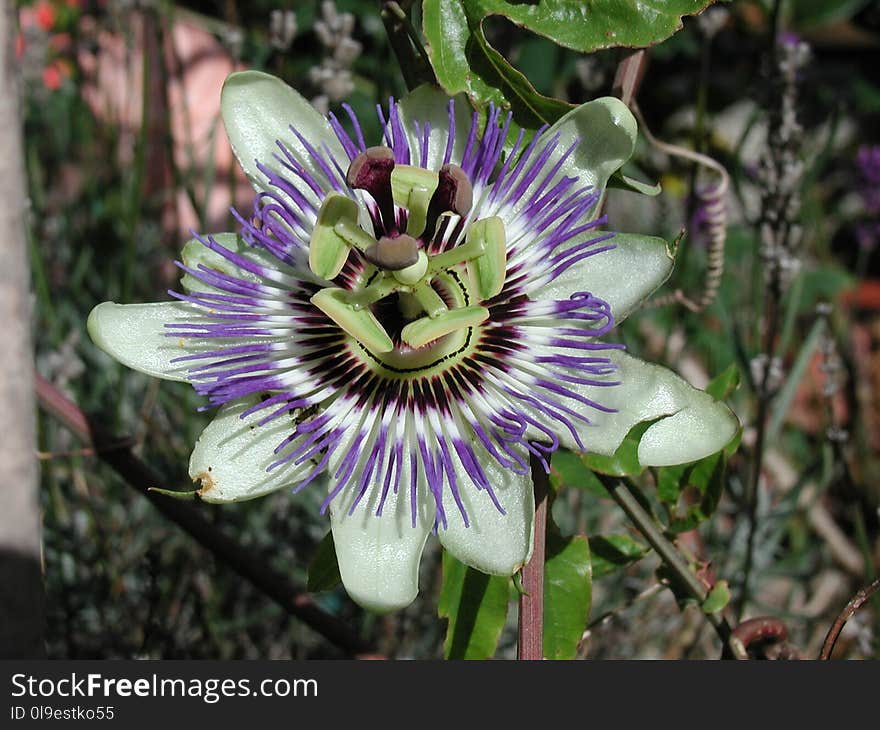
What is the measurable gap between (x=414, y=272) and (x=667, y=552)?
37 cm

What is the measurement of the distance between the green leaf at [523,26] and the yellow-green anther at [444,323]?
185 millimetres

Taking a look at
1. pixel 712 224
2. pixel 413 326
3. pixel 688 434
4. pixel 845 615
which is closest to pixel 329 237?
pixel 413 326

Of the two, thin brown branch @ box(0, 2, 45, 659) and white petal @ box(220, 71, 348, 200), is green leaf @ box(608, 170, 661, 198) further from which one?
thin brown branch @ box(0, 2, 45, 659)

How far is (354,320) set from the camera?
0.97 meters

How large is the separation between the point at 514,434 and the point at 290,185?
1.00 ft

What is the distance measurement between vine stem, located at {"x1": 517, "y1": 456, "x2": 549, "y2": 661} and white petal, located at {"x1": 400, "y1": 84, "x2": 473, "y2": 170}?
302 mm

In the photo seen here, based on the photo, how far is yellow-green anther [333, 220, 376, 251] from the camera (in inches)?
37.0

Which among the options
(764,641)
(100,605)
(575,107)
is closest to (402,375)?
(575,107)

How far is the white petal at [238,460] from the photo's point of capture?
939 mm

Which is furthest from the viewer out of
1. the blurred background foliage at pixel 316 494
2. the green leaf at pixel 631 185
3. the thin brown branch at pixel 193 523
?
the blurred background foliage at pixel 316 494

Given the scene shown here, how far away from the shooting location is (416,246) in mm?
952

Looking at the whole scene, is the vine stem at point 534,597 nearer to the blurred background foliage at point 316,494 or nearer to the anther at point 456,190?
the blurred background foliage at point 316,494

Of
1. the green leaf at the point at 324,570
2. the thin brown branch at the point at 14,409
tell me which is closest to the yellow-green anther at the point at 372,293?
the green leaf at the point at 324,570

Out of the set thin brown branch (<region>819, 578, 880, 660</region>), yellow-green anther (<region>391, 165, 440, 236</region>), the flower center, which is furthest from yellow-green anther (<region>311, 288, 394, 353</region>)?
thin brown branch (<region>819, 578, 880, 660</region>)
